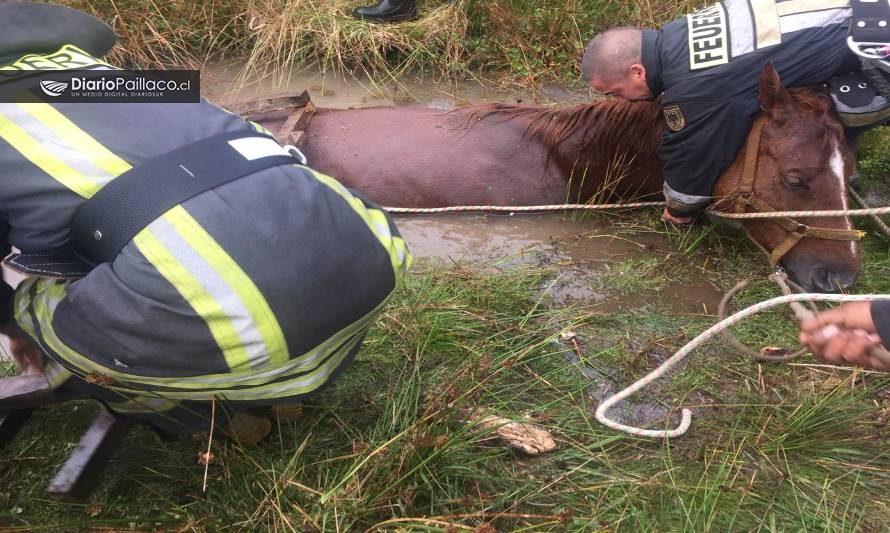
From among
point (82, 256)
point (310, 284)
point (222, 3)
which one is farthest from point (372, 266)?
point (222, 3)

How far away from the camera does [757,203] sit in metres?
3.03

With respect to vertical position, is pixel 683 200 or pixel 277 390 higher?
pixel 277 390

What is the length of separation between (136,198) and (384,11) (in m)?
3.99

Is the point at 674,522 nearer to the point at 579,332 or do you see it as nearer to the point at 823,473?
the point at 823,473

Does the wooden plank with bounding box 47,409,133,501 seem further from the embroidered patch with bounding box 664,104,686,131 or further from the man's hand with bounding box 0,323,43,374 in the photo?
the embroidered patch with bounding box 664,104,686,131

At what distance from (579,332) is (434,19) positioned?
123 inches

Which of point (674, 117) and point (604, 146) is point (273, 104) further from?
point (674, 117)

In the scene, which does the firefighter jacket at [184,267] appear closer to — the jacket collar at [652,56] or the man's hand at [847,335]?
the man's hand at [847,335]

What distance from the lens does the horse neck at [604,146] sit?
11.5ft

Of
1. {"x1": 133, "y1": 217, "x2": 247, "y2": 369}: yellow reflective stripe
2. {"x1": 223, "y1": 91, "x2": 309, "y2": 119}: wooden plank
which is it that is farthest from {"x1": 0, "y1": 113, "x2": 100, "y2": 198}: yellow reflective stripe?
{"x1": 223, "y1": 91, "x2": 309, "y2": 119}: wooden plank

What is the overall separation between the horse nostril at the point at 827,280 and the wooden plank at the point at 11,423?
10.6 feet

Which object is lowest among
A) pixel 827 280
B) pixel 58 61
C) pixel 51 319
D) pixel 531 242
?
pixel 531 242

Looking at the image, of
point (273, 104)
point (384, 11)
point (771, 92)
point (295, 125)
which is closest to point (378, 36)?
point (384, 11)

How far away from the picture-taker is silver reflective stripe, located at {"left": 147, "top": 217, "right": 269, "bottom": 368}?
1.39 metres
